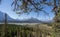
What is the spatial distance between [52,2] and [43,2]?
24 centimetres

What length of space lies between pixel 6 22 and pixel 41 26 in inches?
45.4

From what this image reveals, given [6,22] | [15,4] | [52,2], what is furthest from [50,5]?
[6,22]

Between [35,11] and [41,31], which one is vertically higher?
[35,11]

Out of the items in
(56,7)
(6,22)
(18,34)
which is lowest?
(18,34)

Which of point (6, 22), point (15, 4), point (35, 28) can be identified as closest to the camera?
point (15, 4)

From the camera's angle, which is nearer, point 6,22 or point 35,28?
point 6,22

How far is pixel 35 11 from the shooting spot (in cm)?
581

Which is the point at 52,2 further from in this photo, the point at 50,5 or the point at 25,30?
the point at 25,30

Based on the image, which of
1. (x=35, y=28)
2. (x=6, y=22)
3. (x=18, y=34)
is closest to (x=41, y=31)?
(x=35, y=28)

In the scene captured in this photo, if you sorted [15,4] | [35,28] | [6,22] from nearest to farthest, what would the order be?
[15,4] → [6,22] → [35,28]

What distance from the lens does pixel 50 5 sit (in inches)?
226

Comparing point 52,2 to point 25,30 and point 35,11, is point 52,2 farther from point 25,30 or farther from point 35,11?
point 25,30

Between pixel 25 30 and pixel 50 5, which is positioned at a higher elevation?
pixel 50 5

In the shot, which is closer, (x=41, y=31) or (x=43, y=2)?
(x=43, y=2)
